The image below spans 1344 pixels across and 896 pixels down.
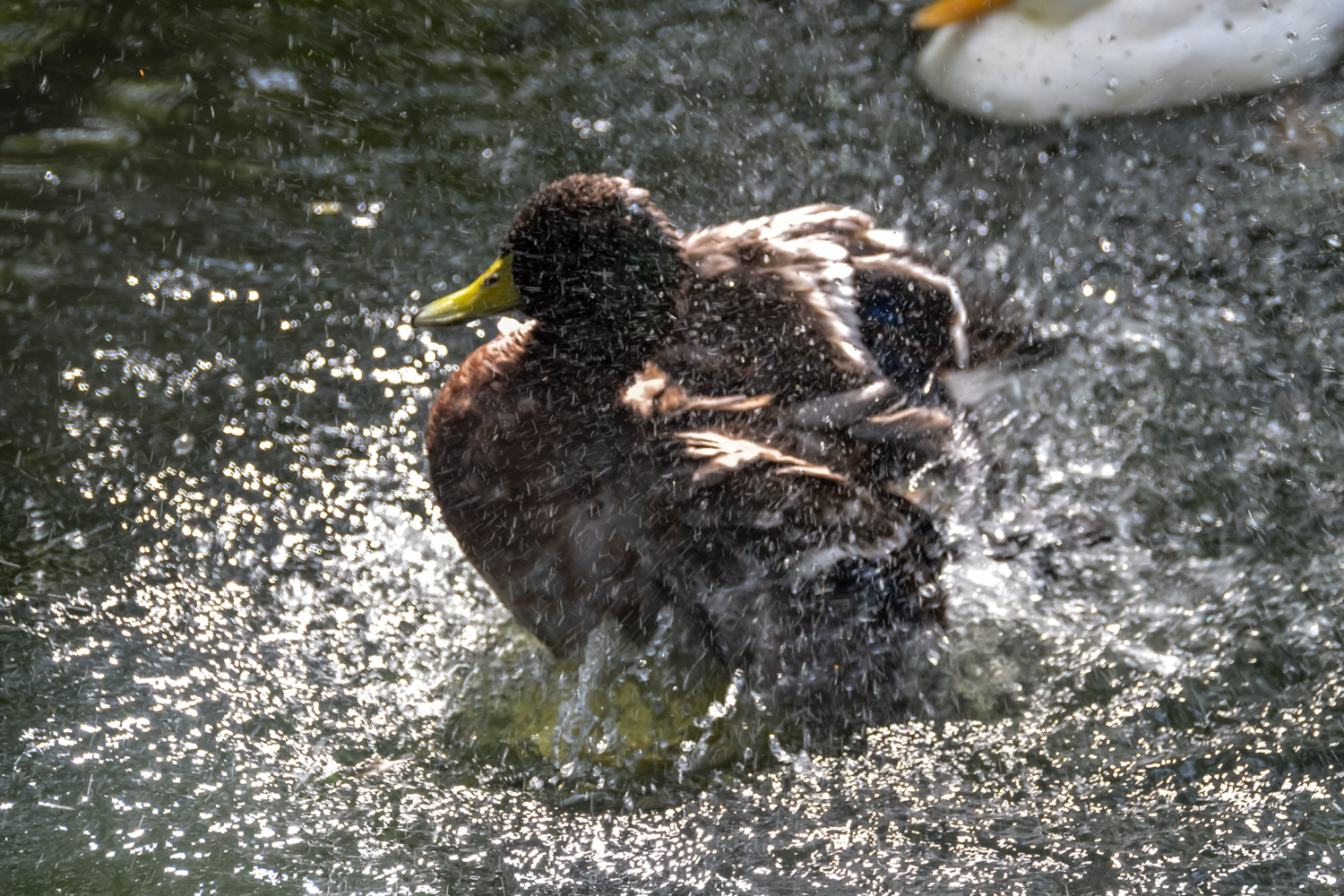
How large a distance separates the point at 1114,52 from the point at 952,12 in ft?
1.73

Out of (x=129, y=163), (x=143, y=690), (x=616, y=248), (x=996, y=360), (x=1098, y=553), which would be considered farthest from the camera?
(x=129, y=163)

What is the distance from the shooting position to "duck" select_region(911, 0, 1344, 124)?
3037mm

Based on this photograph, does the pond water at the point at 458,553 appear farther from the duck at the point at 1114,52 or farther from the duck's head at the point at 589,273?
the duck's head at the point at 589,273

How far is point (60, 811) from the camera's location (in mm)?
1779

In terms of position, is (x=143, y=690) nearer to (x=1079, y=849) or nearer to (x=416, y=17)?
(x=1079, y=849)

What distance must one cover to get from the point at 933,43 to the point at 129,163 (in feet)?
7.85

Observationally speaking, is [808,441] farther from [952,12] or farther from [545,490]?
[952,12]

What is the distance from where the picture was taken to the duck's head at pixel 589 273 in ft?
6.12

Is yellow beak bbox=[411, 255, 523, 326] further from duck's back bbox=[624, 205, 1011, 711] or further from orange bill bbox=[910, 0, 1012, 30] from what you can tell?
orange bill bbox=[910, 0, 1012, 30]

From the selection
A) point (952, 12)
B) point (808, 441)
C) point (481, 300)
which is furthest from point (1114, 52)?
point (481, 300)

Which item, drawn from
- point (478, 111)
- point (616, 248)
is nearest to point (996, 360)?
point (616, 248)

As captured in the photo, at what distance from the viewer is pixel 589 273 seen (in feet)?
6.19

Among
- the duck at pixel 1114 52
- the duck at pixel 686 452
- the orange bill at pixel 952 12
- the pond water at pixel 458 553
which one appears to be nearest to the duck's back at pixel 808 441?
the duck at pixel 686 452

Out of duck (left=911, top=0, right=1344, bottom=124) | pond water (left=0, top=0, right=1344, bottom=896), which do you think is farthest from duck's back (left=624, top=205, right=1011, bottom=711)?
duck (left=911, top=0, right=1344, bottom=124)
